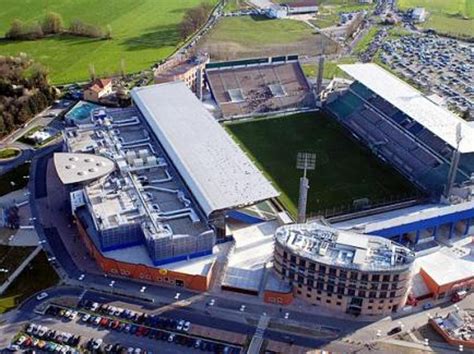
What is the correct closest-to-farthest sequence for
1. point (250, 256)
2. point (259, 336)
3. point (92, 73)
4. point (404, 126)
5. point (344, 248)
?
point (259, 336)
point (344, 248)
point (250, 256)
point (404, 126)
point (92, 73)

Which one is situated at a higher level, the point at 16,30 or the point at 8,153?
the point at 16,30

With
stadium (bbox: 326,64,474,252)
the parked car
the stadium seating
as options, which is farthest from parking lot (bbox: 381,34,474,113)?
the parked car

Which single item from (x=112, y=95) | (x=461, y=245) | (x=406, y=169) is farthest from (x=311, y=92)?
(x=461, y=245)

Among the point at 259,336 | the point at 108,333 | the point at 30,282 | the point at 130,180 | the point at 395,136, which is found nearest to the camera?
the point at 108,333

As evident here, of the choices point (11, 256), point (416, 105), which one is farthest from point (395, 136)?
point (11, 256)

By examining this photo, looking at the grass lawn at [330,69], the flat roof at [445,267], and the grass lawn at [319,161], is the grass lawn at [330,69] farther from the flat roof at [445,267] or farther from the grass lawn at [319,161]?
the flat roof at [445,267]

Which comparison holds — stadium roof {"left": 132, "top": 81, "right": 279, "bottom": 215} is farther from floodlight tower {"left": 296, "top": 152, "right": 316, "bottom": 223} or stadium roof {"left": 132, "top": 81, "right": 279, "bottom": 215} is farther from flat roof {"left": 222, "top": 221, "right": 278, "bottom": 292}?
flat roof {"left": 222, "top": 221, "right": 278, "bottom": 292}

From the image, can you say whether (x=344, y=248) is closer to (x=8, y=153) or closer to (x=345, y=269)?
(x=345, y=269)

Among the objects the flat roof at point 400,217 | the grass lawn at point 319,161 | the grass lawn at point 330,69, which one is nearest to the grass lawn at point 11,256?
the grass lawn at point 319,161

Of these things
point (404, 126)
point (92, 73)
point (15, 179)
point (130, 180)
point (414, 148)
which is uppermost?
point (130, 180)
